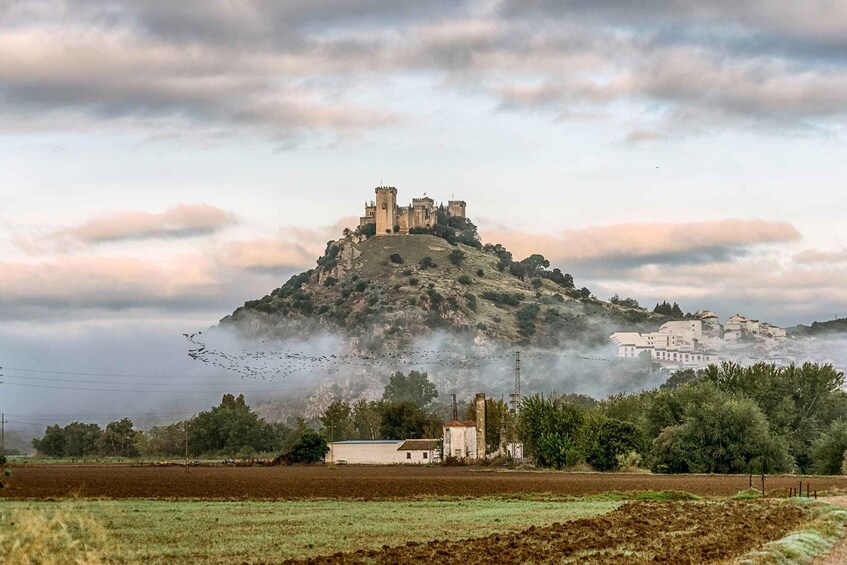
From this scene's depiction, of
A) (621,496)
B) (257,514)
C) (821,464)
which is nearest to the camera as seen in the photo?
(257,514)

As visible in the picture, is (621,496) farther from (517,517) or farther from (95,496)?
(95,496)

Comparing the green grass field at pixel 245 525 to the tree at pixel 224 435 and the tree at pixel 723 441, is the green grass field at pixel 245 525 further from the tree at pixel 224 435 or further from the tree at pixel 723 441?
the tree at pixel 224 435

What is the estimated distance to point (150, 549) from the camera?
1382 inches

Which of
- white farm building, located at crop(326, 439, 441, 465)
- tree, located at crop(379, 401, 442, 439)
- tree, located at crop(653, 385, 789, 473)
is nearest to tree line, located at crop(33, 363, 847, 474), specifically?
tree, located at crop(653, 385, 789, 473)

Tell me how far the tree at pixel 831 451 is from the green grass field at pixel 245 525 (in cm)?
4540

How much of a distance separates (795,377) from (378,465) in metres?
50.0

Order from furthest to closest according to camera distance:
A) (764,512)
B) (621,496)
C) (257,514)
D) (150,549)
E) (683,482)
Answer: (683,482) → (621,496) → (257,514) → (764,512) → (150,549)

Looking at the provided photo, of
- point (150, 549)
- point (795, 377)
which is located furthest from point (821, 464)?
point (150, 549)

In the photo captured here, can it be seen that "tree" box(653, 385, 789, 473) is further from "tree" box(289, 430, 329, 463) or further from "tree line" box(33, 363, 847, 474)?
"tree" box(289, 430, 329, 463)

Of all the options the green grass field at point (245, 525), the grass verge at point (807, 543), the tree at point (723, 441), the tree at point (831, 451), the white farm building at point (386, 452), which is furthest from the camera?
the white farm building at point (386, 452)

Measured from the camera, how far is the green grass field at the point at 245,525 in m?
33.0

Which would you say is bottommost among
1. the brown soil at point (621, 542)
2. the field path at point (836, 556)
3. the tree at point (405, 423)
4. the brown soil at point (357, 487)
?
the field path at point (836, 556)

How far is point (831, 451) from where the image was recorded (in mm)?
102062

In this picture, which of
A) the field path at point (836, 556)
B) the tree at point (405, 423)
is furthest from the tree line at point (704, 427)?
the field path at point (836, 556)
